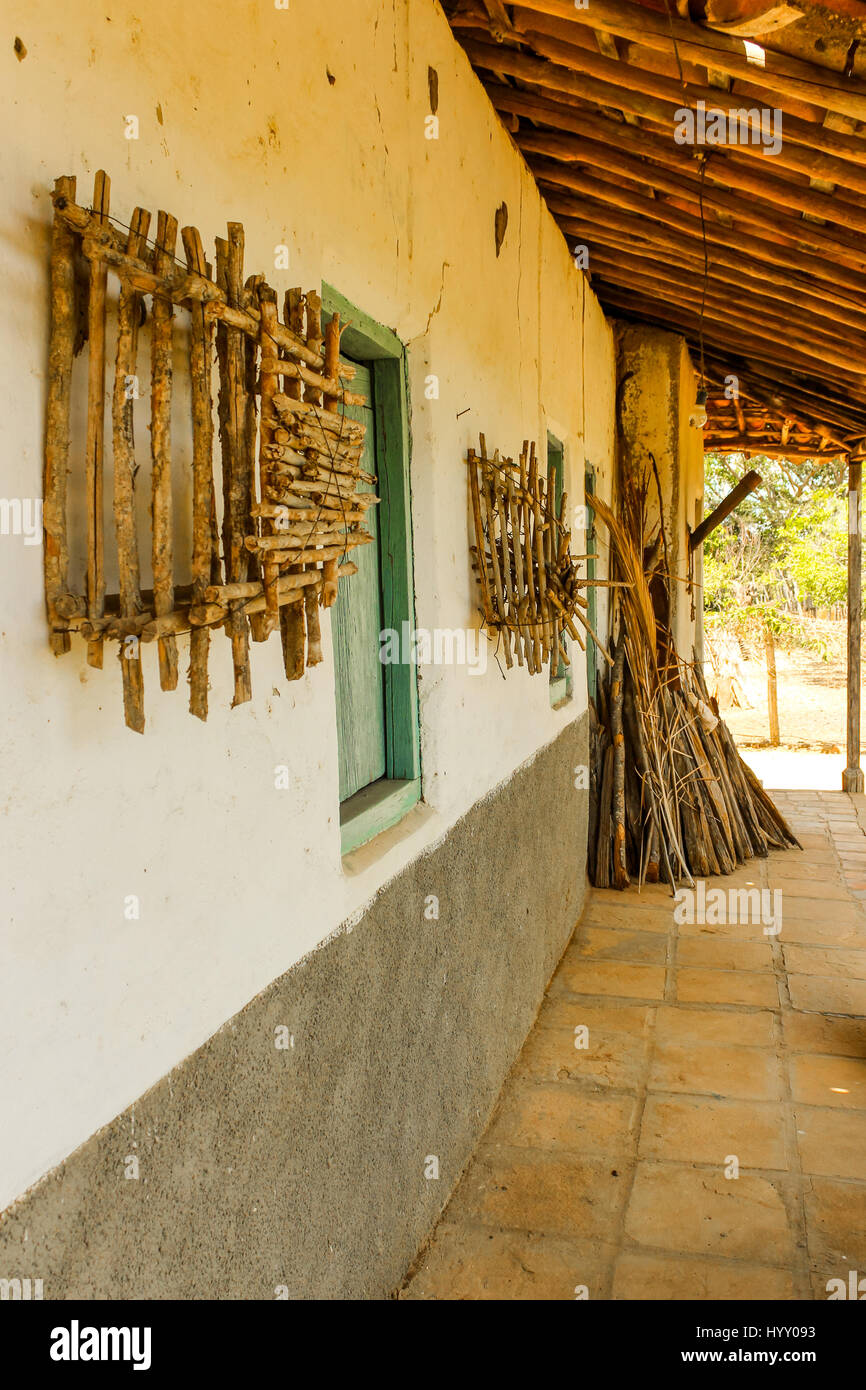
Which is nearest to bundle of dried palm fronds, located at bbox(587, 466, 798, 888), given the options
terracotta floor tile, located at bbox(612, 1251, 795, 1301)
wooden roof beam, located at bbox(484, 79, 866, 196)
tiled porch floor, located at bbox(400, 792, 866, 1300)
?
tiled porch floor, located at bbox(400, 792, 866, 1300)

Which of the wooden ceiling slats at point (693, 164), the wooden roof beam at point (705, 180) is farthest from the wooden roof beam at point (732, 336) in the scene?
the wooden roof beam at point (705, 180)

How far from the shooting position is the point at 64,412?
1281 mm

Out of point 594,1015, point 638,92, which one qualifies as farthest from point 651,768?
point 638,92

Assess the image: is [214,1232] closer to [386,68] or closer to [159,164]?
[159,164]

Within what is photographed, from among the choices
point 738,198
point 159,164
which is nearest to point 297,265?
point 159,164

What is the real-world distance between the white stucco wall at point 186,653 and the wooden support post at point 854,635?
7.11 meters

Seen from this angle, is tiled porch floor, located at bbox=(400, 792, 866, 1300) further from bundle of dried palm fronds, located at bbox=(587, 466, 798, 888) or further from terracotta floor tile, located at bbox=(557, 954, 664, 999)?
bundle of dried palm fronds, located at bbox=(587, 466, 798, 888)

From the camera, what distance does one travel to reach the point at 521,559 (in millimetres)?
3814

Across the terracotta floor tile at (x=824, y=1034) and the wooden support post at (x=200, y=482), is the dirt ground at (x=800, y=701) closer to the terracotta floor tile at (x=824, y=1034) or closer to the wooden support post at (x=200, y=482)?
the terracotta floor tile at (x=824, y=1034)

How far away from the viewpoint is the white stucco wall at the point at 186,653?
1250 mm

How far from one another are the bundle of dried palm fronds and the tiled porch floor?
3.41ft

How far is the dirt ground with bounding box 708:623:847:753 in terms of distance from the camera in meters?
12.9

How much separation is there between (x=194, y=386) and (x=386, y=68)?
5.35 feet

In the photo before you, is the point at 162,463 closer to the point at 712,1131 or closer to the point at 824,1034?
the point at 712,1131
